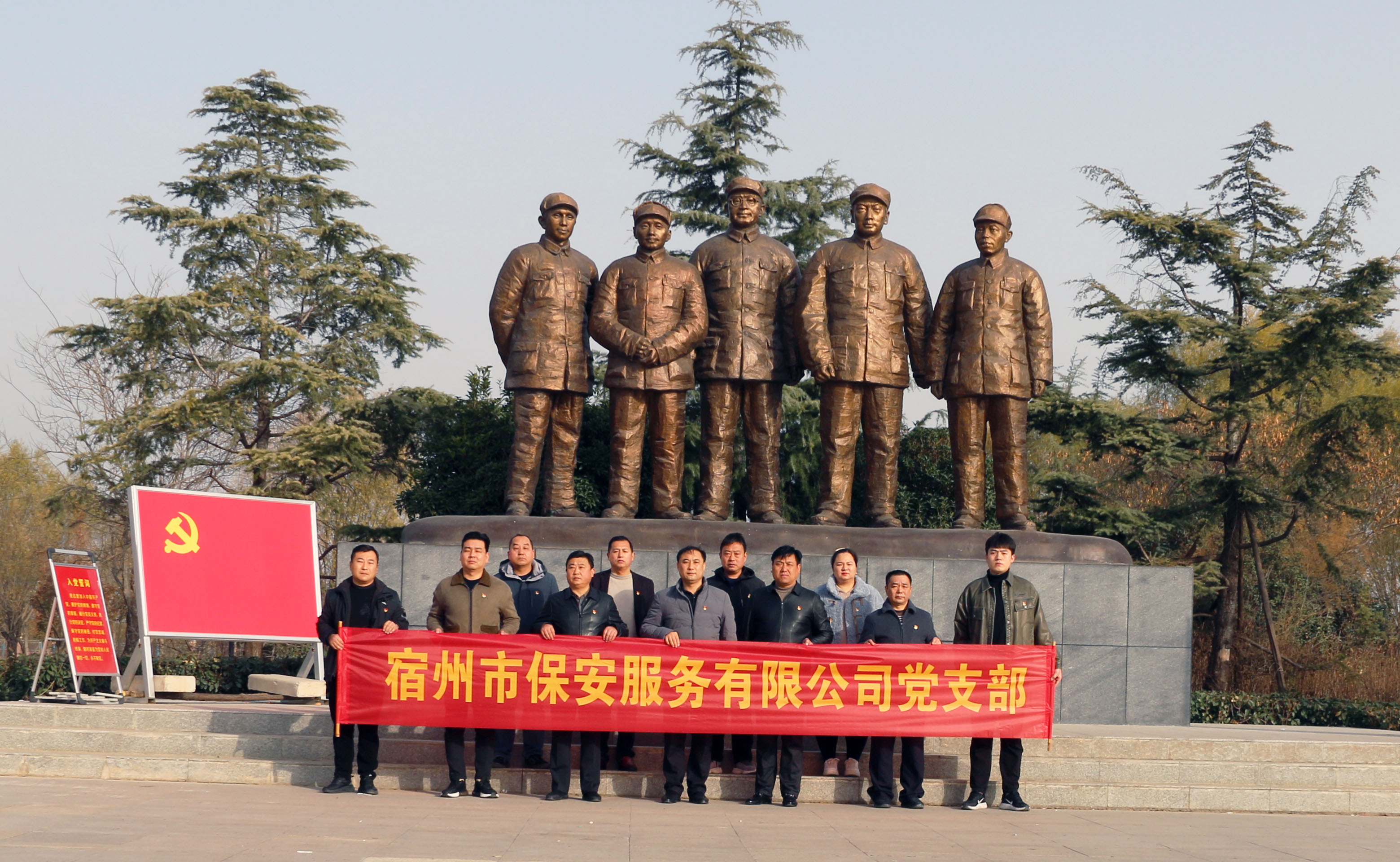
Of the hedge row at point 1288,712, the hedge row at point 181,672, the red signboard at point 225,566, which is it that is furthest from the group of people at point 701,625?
the hedge row at point 181,672

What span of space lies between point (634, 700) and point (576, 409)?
144 inches

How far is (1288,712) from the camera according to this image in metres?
12.9

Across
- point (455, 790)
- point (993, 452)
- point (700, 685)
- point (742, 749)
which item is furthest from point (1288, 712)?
point (455, 790)

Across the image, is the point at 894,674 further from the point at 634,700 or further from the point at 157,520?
the point at 157,520

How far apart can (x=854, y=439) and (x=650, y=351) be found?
70.2 inches

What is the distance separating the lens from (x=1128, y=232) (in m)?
17.0

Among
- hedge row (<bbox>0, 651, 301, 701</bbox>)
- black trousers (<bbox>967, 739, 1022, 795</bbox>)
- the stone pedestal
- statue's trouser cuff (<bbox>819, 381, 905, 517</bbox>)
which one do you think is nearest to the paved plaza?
black trousers (<bbox>967, 739, 1022, 795</bbox>)

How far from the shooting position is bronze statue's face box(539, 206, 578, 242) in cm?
1054

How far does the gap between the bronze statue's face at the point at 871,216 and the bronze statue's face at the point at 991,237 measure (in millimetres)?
729

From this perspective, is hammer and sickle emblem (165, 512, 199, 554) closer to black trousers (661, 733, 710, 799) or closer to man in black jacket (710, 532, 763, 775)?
man in black jacket (710, 532, 763, 775)

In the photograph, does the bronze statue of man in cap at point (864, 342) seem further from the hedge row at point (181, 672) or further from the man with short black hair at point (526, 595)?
the hedge row at point (181, 672)

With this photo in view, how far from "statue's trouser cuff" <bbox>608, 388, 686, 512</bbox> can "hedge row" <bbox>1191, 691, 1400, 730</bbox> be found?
5.68 m

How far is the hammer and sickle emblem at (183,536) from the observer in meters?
10.1

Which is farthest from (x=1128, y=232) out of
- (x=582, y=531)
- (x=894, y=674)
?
(x=894, y=674)
